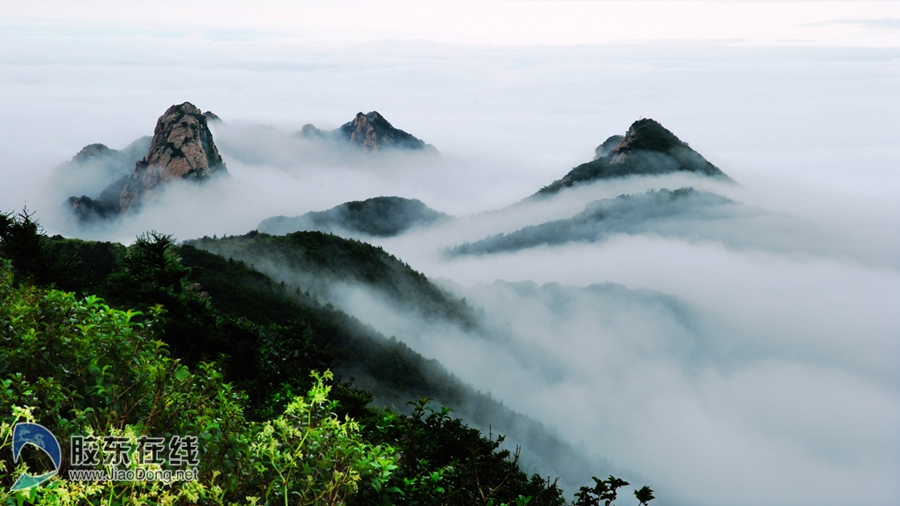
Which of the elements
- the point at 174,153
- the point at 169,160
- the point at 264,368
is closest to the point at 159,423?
the point at 264,368

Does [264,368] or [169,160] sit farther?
[169,160]

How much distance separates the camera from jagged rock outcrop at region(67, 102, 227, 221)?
15212 centimetres

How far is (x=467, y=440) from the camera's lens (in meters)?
12.0

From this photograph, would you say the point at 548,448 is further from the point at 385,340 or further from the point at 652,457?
the point at 652,457

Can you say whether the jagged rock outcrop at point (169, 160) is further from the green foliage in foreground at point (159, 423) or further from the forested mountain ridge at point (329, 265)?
the green foliage in foreground at point (159, 423)

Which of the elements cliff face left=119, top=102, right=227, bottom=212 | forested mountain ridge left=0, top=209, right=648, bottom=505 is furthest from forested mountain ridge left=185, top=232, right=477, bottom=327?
cliff face left=119, top=102, right=227, bottom=212

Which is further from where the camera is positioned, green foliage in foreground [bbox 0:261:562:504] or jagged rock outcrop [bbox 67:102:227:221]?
jagged rock outcrop [bbox 67:102:227:221]

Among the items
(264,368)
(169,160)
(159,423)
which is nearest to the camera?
(159,423)

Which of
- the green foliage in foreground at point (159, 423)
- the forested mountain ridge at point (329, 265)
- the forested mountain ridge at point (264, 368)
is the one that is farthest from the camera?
the forested mountain ridge at point (329, 265)

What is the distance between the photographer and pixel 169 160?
15212cm

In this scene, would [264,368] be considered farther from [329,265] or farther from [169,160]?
[169,160]

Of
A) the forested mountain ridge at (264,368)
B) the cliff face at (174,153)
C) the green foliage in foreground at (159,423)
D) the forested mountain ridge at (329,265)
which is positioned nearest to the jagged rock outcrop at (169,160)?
the cliff face at (174,153)

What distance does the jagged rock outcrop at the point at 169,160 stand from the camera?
499ft

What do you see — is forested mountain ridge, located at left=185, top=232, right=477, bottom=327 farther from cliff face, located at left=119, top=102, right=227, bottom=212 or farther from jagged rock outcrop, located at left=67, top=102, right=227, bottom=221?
jagged rock outcrop, located at left=67, top=102, right=227, bottom=221
